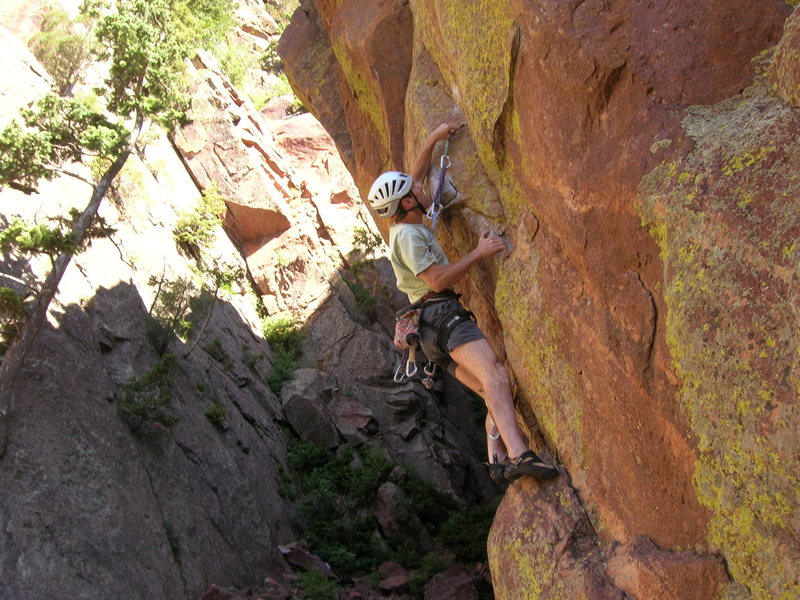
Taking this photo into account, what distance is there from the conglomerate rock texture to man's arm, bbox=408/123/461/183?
0.15 metres

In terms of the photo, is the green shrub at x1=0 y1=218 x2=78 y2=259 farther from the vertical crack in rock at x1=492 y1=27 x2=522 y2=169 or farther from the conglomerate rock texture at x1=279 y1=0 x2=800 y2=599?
the vertical crack in rock at x1=492 y1=27 x2=522 y2=169

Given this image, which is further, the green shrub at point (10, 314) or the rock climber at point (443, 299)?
the green shrub at point (10, 314)

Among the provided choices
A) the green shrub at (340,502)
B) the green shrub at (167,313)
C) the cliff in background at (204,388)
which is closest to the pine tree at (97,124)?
the cliff in background at (204,388)

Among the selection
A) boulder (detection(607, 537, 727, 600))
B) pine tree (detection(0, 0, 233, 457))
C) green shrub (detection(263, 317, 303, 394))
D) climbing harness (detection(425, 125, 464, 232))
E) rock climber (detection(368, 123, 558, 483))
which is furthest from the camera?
green shrub (detection(263, 317, 303, 394))

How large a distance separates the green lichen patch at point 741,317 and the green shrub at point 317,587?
9.12 metres

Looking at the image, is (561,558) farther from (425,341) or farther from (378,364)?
(378,364)

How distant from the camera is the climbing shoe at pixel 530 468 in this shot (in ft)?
21.4

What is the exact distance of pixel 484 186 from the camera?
7.72 m

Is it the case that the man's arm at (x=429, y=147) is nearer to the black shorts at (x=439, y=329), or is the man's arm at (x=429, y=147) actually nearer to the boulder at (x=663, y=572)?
the black shorts at (x=439, y=329)

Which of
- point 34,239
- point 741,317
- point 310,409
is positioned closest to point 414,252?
point 741,317

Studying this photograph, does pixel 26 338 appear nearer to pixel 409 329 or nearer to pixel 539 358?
pixel 409 329

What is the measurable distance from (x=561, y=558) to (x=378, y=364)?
62.0 ft

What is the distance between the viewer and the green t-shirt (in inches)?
284

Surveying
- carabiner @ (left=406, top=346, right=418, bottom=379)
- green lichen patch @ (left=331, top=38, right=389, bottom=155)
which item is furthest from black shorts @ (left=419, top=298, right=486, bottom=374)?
green lichen patch @ (left=331, top=38, right=389, bottom=155)
